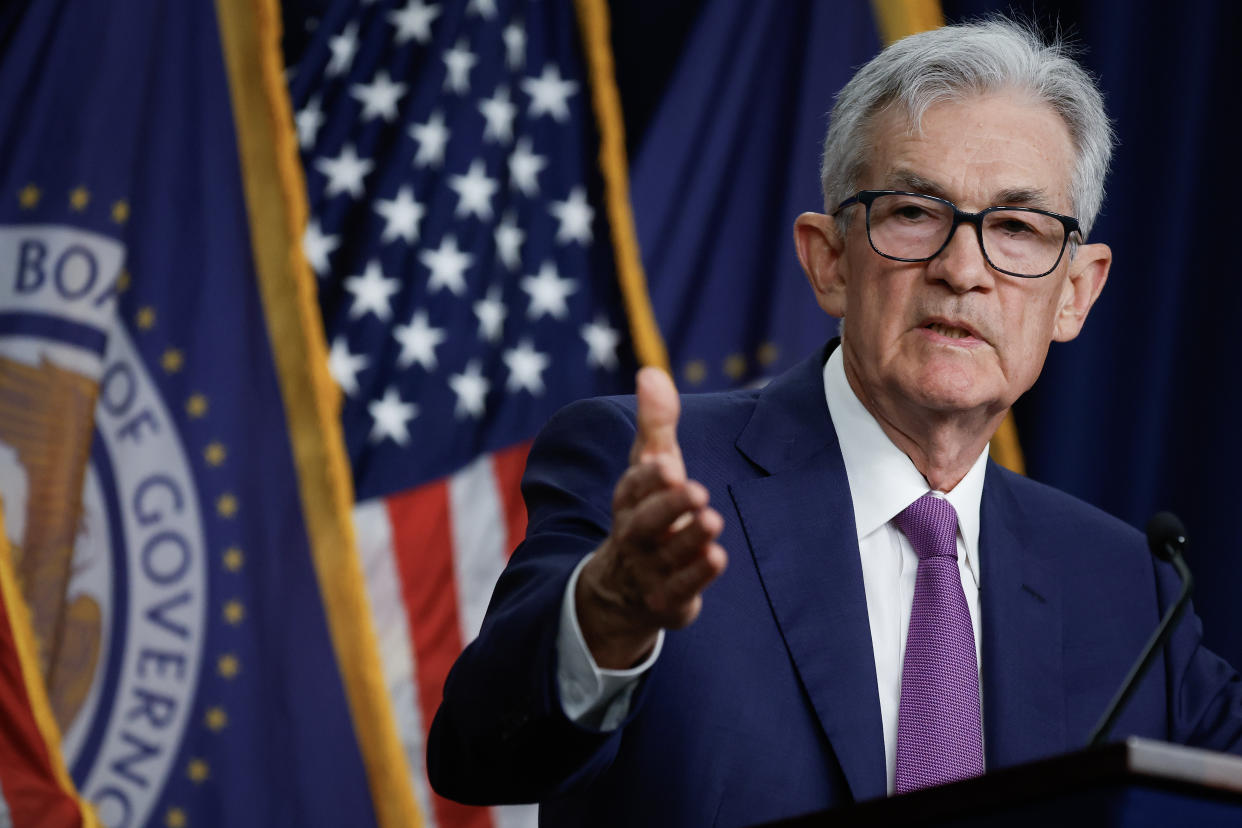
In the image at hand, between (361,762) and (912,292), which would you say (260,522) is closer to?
(361,762)

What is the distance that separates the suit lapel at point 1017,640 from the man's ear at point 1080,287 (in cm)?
24

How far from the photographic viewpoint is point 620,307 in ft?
11.8

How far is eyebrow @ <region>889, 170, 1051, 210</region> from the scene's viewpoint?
5.60ft

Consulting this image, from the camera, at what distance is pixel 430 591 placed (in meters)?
3.44

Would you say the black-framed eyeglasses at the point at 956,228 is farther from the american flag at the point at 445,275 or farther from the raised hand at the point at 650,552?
the american flag at the point at 445,275

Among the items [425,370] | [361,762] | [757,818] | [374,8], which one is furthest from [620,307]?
[757,818]

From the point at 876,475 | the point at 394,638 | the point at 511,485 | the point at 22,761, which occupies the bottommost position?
the point at 22,761

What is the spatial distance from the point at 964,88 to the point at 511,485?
1963 millimetres

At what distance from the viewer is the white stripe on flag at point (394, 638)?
11.1 ft

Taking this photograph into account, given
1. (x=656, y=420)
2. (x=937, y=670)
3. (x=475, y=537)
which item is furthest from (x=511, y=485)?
(x=656, y=420)

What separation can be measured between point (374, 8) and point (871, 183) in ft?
7.42

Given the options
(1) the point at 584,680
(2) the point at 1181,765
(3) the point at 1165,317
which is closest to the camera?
(2) the point at 1181,765

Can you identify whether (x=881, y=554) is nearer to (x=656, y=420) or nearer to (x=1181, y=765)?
(x=656, y=420)

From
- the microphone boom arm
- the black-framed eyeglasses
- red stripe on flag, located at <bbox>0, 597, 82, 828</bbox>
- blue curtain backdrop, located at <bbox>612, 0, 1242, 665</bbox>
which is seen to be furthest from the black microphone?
red stripe on flag, located at <bbox>0, 597, 82, 828</bbox>
